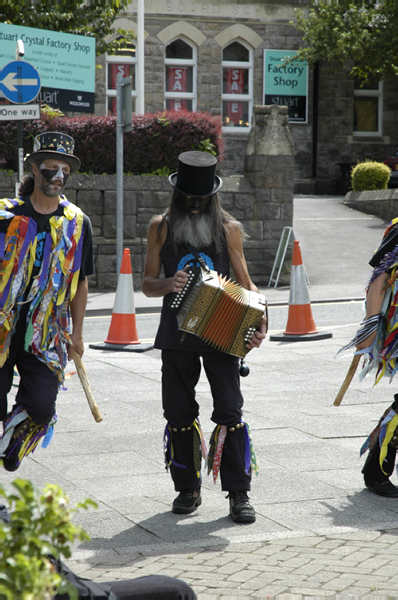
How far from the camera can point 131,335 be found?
9.06 metres

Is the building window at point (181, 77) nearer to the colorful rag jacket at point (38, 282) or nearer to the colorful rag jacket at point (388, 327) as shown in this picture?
the colorful rag jacket at point (388, 327)

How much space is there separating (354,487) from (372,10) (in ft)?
78.3

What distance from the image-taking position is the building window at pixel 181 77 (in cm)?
2600

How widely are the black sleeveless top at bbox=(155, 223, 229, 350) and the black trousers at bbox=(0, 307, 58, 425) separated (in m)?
0.62

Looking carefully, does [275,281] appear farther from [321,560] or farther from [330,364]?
[321,560]

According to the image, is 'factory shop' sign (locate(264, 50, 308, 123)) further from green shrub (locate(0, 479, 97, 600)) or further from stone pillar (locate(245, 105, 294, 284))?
green shrub (locate(0, 479, 97, 600))

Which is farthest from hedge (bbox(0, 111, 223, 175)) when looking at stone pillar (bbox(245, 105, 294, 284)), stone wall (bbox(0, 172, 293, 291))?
stone pillar (bbox(245, 105, 294, 284))

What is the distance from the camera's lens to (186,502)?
161 inches

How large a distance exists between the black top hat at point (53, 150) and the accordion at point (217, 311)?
3.11 feet

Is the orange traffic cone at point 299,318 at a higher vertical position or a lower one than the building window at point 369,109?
lower

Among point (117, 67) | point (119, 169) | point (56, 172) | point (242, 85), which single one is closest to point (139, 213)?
point (119, 169)

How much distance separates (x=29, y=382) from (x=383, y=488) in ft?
6.55

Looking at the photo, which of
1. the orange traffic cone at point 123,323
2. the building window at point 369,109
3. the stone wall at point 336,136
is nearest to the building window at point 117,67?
the stone wall at point 336,136

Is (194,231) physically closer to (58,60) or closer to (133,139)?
(133,139)
